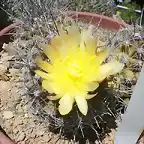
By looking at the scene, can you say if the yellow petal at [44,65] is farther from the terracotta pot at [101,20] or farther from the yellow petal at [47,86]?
the terracotta pot at [101,20]

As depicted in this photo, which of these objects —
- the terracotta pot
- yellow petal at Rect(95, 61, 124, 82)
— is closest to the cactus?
yellow petal at Rect(95, 61, 124, 82)


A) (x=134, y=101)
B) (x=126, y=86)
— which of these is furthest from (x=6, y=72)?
(x=134, y=101)

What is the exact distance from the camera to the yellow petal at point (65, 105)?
1.06 meters

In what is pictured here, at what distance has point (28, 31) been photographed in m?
1.49

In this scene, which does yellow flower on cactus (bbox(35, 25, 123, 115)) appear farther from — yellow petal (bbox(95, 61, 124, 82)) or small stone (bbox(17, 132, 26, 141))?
small stone (bbox(17, 132, 26, 141))

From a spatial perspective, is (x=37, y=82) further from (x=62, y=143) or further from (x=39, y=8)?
(x=39, y=8)

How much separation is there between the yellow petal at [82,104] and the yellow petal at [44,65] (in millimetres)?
114

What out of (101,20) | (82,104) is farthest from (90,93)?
(101,20)

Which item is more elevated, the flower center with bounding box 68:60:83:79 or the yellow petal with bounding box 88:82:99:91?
the flower center with bounding box 68:60:83:79

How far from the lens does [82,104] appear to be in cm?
105

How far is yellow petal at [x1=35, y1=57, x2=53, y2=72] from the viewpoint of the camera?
1077 mm

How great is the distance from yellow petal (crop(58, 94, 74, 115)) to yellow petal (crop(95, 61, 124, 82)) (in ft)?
0.30

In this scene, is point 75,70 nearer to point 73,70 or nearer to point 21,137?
point 73,70

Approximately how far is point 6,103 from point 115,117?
0.39m
